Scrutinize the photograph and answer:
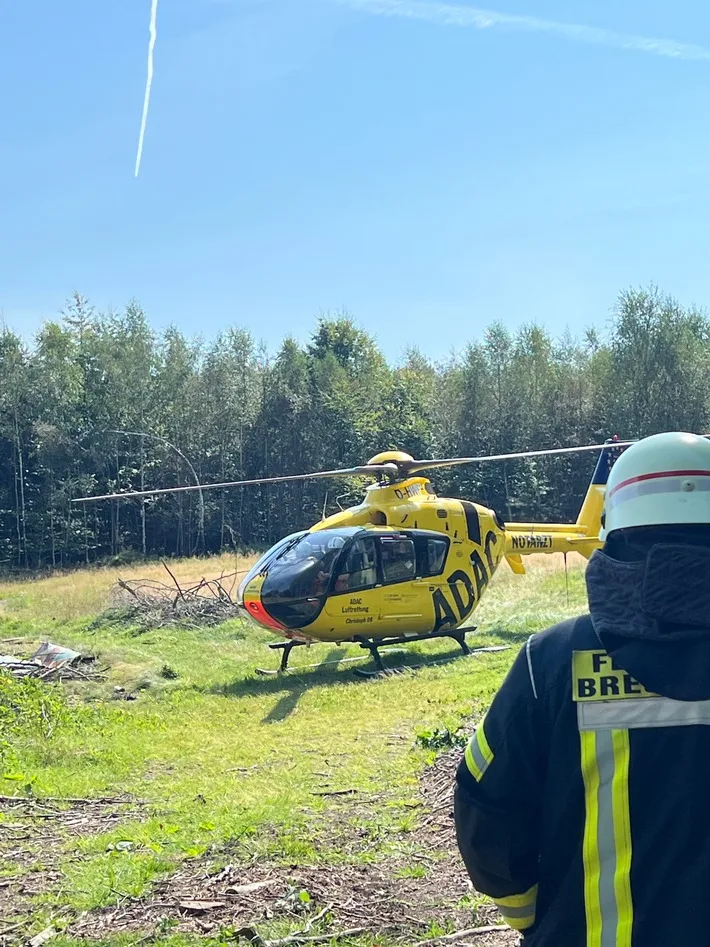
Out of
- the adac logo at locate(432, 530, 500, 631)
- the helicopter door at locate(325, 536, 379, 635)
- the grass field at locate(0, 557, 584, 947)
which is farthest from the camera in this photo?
the adac logo at locate(432, 530, 500, 631)

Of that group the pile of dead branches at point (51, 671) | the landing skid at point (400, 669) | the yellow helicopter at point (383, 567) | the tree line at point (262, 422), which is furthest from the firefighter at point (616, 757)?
the tree line at point (262, 422)

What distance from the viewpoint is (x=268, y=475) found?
40.1 m

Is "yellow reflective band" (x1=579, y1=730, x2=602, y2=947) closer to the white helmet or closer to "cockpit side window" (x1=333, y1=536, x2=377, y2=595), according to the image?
the white helmet

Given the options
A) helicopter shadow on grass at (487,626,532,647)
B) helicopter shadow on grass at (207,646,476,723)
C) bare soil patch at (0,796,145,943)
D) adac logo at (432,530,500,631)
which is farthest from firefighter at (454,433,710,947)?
helicopter shadow on grass at (487,626,532,647)

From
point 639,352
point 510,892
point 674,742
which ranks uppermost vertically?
point 639,352

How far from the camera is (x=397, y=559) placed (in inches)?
478

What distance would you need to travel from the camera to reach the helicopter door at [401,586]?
1202 centimetres

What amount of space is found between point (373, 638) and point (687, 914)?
10.8 metres

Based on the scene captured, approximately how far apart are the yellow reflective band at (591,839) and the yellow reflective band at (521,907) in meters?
0.23

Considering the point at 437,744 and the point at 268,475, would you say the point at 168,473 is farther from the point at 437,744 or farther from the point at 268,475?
the point at 437,744

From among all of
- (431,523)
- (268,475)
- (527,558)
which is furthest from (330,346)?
(431,523)

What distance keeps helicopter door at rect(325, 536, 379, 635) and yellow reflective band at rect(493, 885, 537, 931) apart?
9.65 m

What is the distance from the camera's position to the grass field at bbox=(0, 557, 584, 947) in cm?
407

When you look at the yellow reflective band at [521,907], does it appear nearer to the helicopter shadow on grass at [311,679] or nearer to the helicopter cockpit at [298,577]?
the helicopter shadow on grass at [311,679]
